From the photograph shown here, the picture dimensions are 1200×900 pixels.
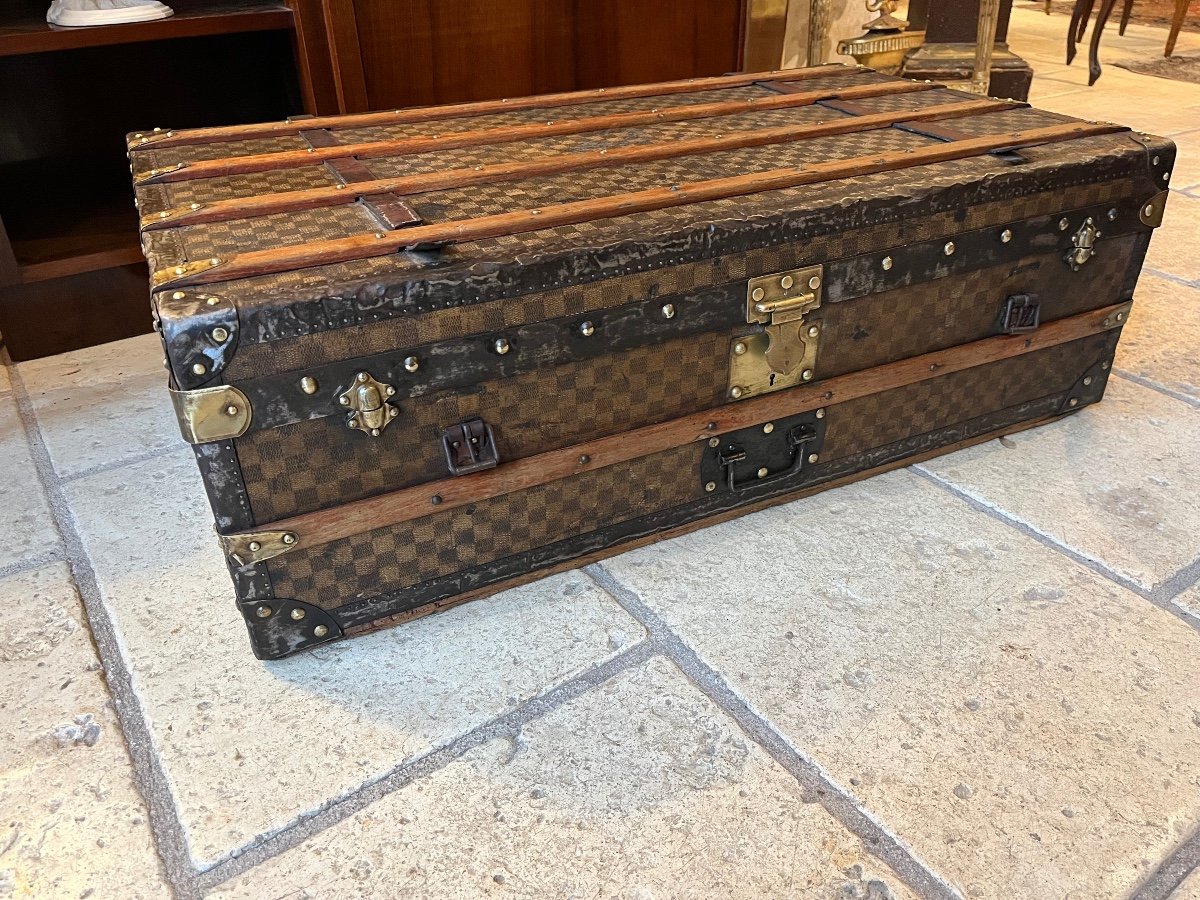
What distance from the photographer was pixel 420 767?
1138 millimetres

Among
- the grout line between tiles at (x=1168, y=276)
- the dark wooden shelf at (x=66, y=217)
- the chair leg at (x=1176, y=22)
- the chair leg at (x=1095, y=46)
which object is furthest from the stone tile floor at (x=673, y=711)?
the chair leg at (x=1176, y=22)

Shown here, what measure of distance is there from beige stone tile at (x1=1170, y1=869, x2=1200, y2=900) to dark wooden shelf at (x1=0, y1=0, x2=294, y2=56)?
2244 millimetres

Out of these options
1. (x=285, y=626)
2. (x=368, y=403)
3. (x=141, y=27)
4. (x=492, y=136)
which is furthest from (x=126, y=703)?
(x=141, y=27)

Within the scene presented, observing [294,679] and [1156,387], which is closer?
[294,679]

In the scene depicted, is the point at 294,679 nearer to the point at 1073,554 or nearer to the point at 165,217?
the point at 165,217

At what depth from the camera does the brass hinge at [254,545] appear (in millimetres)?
1170

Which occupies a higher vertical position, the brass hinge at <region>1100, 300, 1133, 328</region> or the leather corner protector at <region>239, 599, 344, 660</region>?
the brass hinge at <region>1100, 300, 1133, 328</region>

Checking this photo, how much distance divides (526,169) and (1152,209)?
108 centimetres

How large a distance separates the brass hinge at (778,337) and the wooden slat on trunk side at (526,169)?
13.1 inches

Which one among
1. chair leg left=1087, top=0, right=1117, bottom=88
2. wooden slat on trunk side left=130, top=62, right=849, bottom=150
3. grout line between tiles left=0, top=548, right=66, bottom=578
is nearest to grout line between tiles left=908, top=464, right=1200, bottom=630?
wooden slat on trunk side left=130, top=62, right=849, bottom=150

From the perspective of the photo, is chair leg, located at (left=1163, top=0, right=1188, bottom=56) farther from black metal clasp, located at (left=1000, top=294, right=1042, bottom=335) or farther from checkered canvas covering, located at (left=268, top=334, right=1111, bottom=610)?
black metal clasp, located at (left=1000, top=294, right=1042, bottom=335)

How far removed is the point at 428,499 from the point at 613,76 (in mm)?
1814

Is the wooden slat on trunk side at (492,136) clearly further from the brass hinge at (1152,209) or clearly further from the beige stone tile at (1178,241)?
the beige stone tile at (1178,241)

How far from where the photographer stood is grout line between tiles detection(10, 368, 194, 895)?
41.3 inches
